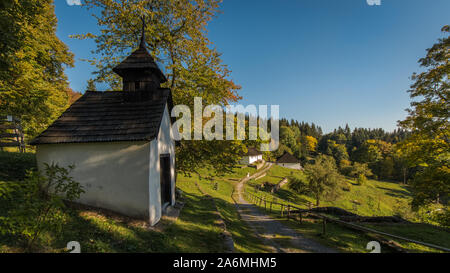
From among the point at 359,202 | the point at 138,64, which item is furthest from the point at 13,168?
the point at 359,202

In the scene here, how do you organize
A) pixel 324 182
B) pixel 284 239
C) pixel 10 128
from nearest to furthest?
pixel 284 239, pixel 10 128, pixel 324 182

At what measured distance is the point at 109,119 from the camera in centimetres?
799

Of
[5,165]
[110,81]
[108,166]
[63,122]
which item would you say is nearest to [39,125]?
[5,165]

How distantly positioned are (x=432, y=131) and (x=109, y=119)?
16044mm

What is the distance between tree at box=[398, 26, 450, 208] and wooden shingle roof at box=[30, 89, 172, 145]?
1335cm

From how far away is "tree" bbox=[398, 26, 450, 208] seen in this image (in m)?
9.08

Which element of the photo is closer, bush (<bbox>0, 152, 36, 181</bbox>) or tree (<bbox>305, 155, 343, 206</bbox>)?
bush (<bbox>0, 152, 36, 181</bbox>)

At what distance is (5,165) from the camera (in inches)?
352

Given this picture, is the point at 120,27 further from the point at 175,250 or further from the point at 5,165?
the point at 175,250

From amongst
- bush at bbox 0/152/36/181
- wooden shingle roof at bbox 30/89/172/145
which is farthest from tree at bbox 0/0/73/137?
bush at bbox 0/152/36/181

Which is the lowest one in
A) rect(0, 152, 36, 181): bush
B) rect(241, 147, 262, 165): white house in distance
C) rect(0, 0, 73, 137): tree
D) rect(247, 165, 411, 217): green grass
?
rect(247, 165, 411, 217): green grass

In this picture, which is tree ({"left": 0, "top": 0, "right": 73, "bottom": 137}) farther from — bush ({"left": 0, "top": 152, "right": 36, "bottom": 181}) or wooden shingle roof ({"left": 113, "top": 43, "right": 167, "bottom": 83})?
wooden shingle roof ({"left": 113, "top": 43, "right": 167, "bottom": 83})

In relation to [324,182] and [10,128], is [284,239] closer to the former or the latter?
[10,128]
